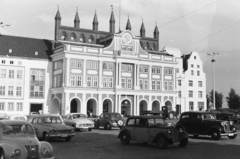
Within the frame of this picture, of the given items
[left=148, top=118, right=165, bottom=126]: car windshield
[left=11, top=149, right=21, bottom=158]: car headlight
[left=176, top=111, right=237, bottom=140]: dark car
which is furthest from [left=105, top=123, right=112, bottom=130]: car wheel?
[left=11, top=149, right=21, bottom=158]: car headlight

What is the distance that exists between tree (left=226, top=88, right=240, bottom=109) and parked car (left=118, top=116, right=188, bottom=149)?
2761 inches

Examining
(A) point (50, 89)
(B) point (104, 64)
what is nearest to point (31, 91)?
(A) point (50, 89)

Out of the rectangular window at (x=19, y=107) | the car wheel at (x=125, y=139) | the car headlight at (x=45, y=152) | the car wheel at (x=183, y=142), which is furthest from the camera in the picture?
the rectangular window at (x=19, y=107)

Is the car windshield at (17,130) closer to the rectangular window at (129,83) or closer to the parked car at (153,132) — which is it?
the parked car at (153,132)

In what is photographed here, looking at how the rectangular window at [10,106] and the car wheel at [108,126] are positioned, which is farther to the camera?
the rectangular window at [10,106]

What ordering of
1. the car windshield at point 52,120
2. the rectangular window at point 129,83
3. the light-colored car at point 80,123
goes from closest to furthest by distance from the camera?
the car windshield at point 52,120 < the light-colored car at point 80,123 < the rectangular window at point 129,83

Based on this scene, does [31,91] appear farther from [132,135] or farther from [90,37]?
[132,135]

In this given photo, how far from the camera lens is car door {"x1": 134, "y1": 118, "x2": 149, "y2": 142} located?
58.0ft

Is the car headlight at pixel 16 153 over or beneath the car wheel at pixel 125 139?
over

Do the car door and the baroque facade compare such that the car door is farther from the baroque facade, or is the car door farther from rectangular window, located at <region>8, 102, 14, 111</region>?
rectangular window, located at <region>8, 102, 14, 111</region>

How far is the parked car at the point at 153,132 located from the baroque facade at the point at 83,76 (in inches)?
1715

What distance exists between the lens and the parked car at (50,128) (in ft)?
64.5

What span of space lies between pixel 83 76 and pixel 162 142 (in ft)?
157

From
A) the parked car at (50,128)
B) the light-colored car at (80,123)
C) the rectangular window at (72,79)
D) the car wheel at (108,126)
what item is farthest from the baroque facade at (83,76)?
the parked car at (50,128)
